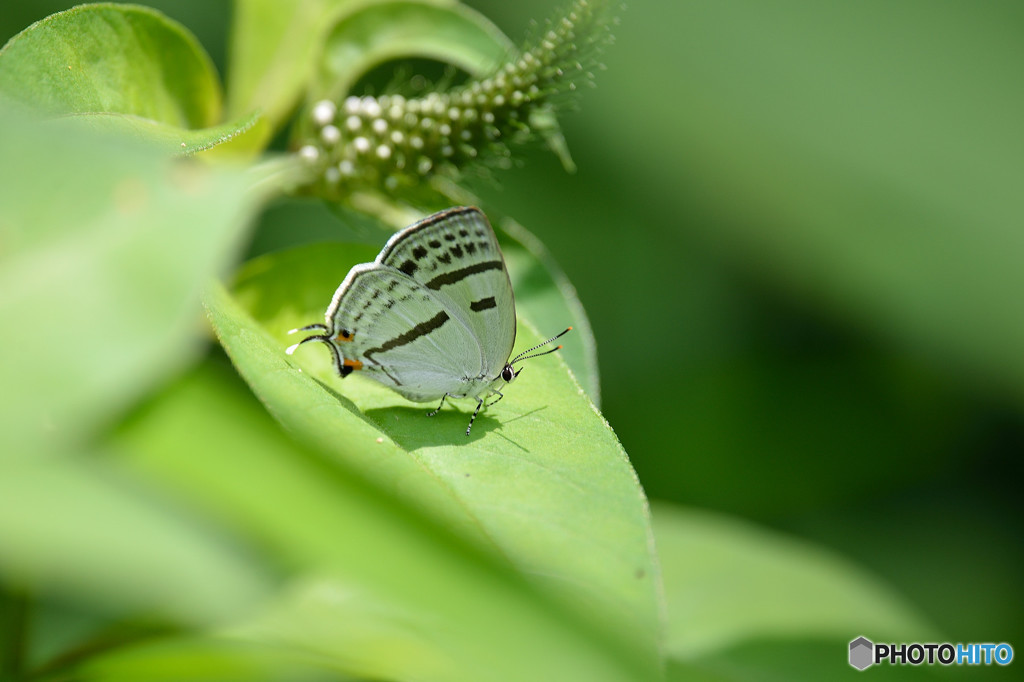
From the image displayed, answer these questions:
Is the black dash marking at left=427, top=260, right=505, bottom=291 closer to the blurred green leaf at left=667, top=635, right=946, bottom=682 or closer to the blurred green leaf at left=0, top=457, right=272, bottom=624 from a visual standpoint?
the blurred green leaf at left=0, top=457, right=272, bottom=624

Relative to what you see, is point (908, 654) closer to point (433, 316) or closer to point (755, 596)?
point (755, 596)

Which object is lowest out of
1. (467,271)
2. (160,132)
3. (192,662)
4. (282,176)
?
(192,662)

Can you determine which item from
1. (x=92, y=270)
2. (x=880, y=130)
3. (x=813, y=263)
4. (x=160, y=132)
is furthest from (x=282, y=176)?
(x=813, y=263)

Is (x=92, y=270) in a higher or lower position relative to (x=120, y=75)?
lower

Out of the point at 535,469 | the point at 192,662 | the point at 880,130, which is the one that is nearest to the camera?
the point at 535,469

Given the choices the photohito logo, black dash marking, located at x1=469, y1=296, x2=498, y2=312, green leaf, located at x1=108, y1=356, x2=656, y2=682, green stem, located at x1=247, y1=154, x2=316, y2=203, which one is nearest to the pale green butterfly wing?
black dash marking, located at x1=469, y1=296, x2=498, y2=312

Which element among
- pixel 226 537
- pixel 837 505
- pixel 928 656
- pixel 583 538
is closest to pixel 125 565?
pixel 226 537

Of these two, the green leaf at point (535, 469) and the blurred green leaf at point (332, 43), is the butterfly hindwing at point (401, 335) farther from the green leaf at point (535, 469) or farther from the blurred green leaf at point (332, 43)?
the blurred green leaf at point (332, 43)
